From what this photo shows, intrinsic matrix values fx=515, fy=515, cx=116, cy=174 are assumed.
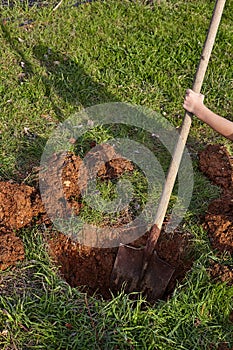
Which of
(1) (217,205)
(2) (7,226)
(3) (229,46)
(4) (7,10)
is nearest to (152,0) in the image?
(3) (229,46)

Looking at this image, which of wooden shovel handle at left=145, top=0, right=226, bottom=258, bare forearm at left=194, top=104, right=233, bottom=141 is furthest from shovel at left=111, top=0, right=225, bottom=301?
bare forearm at left=194, top=104, right=233, bottom=141

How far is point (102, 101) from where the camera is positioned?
181 inches

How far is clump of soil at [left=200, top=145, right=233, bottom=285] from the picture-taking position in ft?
10.8

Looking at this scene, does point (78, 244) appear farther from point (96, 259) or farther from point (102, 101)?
point (102, 101)

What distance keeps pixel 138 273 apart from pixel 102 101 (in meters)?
1.76

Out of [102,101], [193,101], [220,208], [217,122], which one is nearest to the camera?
[193,101]

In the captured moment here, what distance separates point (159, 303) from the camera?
3.15 m

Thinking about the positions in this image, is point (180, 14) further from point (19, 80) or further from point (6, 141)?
point (6, 141)

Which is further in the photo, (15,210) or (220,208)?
(220,208)

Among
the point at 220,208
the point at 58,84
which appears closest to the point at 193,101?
the point at 220,208

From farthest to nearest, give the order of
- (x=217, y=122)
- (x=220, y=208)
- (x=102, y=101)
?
1. (x=102, y=101)
2. (x=220, y=208)
3. (x=217, y=122)

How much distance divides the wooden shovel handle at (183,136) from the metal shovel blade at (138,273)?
0.11m

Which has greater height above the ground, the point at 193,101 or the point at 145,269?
the point at 193,101

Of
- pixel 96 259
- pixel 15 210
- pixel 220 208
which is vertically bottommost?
pixel 96 259
